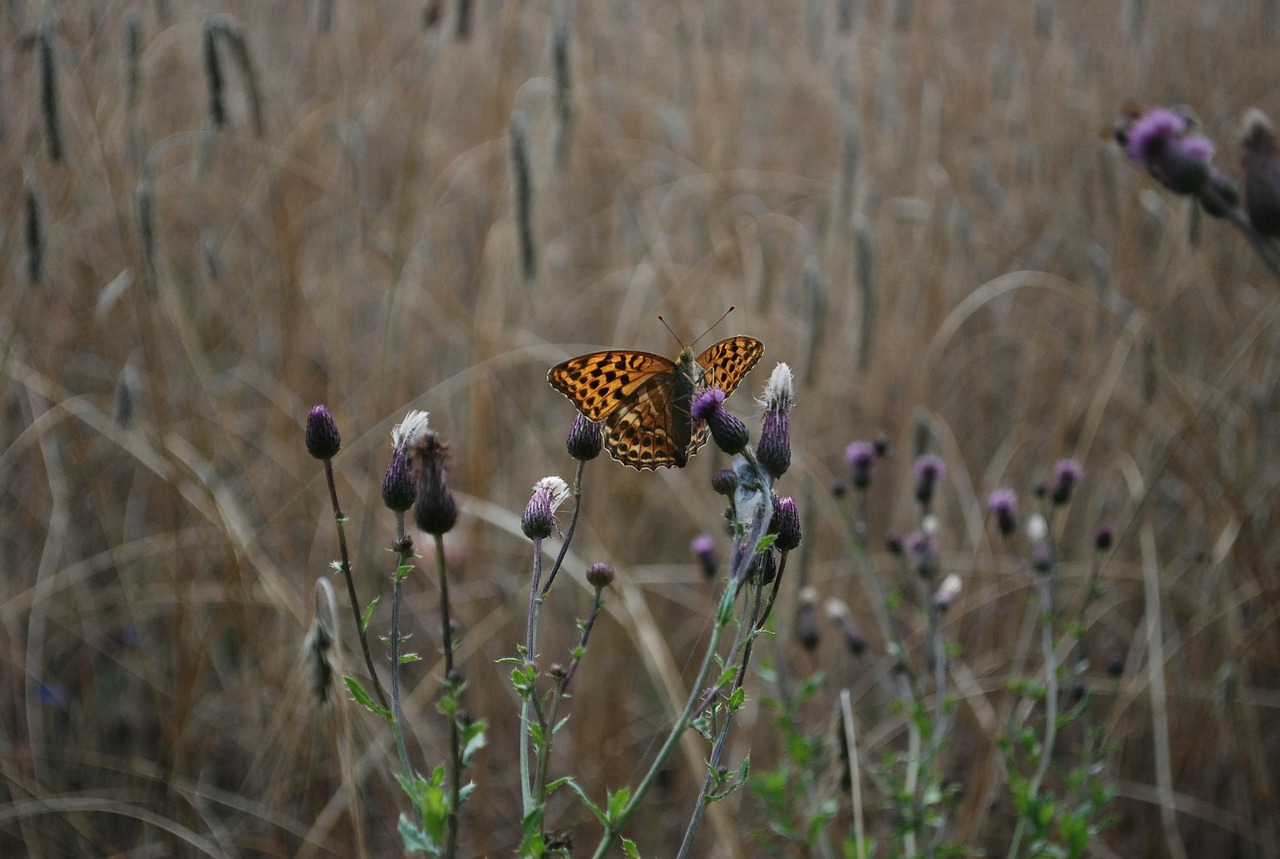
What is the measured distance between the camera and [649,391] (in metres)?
1.64

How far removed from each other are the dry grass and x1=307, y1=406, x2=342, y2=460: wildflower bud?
0.81m

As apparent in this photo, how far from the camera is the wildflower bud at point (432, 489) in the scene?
1.21 meters

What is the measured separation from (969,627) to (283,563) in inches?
93.0

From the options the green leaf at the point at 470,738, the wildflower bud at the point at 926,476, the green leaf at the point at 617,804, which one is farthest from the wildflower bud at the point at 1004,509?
the green leaf at the point at 470,738

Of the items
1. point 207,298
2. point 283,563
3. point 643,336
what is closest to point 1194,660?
point 643,336

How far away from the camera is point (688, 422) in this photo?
1.63 metres

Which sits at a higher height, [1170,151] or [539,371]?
[1170,151]

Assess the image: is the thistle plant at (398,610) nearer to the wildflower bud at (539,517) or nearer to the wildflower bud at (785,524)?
the wildflower bud at (539,517)

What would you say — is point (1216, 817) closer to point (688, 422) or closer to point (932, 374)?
point (932, 374)

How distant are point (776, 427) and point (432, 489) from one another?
1.50 feet

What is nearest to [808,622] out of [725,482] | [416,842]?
[725,482]

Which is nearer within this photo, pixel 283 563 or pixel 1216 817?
pixel 1216 817

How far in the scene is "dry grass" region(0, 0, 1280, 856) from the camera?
276 centimetres

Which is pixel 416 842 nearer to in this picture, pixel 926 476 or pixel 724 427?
pixel 724 427
